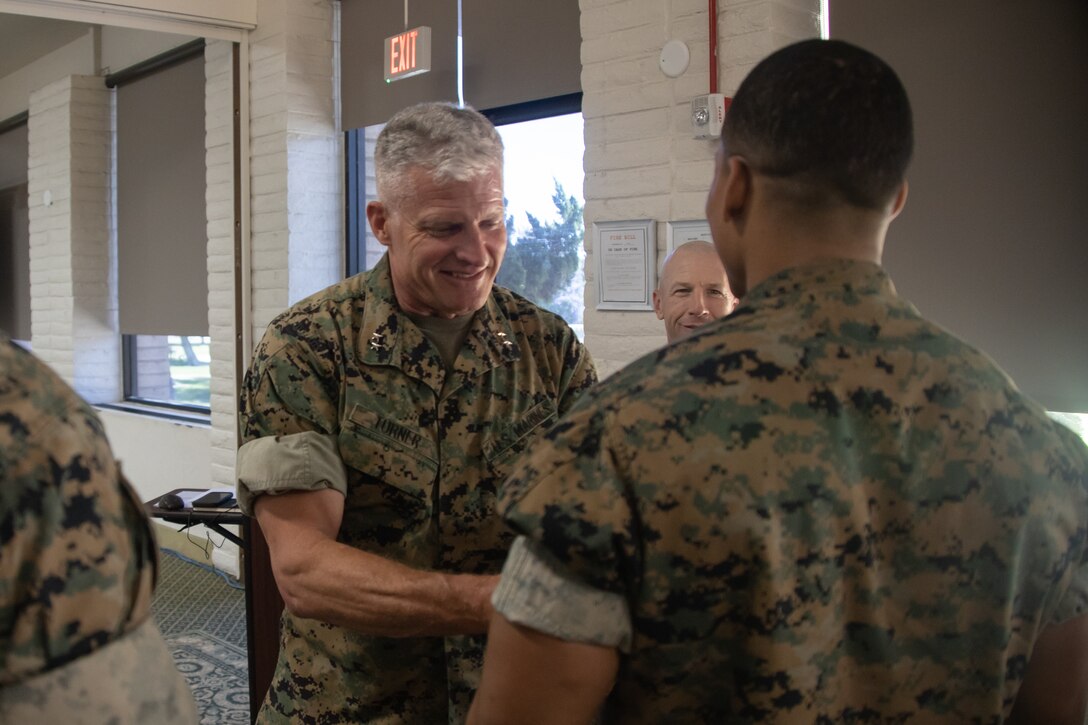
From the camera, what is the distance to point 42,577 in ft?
2.06

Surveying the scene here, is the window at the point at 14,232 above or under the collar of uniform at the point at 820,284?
above

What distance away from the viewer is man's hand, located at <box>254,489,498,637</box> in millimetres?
1158

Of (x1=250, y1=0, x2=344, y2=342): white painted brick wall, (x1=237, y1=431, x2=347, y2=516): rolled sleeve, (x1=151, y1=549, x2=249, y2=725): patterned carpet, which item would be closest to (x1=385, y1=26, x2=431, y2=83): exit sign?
(x1=250, y1=0, x2=344, y2=342): white painted brick wall

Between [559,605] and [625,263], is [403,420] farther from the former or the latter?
[625,263]

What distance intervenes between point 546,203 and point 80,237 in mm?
3620

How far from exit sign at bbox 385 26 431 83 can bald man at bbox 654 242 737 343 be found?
1.83m

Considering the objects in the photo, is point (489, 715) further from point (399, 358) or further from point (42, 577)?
point (399, 358)

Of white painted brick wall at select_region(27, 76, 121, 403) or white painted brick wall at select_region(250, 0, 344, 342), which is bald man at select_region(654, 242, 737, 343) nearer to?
white painted brick wall at select_region(250, 0, 344, 342)

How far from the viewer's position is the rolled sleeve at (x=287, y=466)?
1215 millimetres

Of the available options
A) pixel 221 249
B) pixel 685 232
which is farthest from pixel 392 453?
pixel 221 249

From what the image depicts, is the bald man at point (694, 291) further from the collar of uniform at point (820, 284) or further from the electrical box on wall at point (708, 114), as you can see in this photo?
the collar of uniform at point (820, 284)

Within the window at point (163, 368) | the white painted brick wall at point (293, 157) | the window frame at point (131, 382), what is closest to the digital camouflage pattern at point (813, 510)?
the white painted brick wall at point (293, 157)

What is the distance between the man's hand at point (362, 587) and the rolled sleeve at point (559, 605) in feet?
1.26

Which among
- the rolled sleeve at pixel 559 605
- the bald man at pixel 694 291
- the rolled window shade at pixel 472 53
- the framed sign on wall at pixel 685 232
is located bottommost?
the rolled sleeve at pixel 559 605
